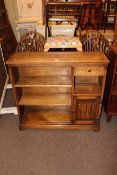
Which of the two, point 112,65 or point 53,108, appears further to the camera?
point 53,108

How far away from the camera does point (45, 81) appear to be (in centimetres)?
160

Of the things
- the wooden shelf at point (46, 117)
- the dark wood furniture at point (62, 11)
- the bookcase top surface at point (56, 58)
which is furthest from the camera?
the dark wood furniture at point (62, 11)

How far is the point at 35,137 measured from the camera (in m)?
1.72

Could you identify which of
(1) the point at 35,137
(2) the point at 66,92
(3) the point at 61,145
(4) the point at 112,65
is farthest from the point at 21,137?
(4) the point at 112,65

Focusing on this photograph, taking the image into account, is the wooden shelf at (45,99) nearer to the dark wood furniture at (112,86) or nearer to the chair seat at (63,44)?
the dark wood furniture at (112,86)

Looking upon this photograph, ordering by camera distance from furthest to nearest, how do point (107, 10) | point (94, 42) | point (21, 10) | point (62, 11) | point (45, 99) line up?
point (107, 10) < point (21, 10) < point (62, 11) < point (94, 42) < point (45, 99)

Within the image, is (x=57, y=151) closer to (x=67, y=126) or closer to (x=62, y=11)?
(x=67, y=126)

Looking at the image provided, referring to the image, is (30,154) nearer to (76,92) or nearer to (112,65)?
(76,92)

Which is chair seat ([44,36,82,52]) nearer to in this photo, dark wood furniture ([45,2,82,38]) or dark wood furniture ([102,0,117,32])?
dark wood furniture ([45,2,82,38])

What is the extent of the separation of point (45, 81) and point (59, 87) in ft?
0.66

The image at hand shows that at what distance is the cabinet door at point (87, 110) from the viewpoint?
1606 mm

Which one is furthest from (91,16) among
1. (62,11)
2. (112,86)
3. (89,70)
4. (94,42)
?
(89,70)

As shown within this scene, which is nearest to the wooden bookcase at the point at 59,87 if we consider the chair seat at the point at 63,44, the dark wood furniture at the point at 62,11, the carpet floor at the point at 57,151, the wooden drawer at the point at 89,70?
the wooden drawer at the point at 89,70

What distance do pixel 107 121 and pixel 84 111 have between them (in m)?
0.43
